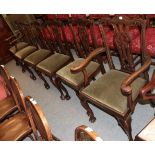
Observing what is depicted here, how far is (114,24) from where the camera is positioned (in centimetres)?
216

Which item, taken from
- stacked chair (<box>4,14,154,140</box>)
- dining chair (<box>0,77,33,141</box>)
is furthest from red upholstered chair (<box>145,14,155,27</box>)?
dining chair (<box>0,77,33,141</box>)

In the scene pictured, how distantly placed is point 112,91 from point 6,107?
128 centimetres

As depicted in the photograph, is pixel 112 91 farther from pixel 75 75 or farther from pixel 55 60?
pixel 55 60

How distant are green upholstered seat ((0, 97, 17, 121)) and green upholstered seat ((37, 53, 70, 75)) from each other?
2.08ft

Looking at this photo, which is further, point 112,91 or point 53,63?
point 53,63

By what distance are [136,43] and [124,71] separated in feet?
1.47

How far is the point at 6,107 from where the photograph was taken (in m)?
2.68

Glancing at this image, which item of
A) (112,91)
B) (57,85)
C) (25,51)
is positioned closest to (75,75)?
(57,85)

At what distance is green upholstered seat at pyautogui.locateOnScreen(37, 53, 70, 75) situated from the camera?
10.1ft

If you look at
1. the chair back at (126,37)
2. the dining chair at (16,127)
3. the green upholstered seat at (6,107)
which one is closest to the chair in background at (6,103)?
the green upholstered seat at (6,107)

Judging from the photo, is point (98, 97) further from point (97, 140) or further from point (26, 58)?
point (26, 58)

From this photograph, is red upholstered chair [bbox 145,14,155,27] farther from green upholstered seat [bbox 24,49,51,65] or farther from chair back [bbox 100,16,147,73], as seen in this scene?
green upholstered seat [bbox 24,49,51,65]

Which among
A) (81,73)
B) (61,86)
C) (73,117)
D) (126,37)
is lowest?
(73,117)
